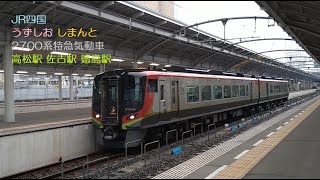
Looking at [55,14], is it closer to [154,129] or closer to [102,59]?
[154,129]

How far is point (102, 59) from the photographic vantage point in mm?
23984

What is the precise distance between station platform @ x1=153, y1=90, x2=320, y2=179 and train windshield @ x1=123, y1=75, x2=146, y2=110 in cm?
299

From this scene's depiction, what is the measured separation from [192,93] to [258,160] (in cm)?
677

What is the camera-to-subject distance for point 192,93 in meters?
15.9

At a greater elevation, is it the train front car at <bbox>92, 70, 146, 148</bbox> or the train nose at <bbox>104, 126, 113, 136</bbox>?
the train front car at <bbox>92, 70, 146, 148</bbox>

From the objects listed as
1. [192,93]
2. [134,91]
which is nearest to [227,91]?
[192,93]

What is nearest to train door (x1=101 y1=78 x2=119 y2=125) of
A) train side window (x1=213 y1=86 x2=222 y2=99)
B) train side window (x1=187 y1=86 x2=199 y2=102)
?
train side window (x1=187 y1=86 x2=199 y2=102)

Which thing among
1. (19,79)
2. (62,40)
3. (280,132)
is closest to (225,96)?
(280,132)

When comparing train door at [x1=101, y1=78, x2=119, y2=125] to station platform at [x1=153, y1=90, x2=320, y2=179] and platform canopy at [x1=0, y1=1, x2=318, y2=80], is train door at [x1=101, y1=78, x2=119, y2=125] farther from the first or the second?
station platform at [x1=153, y1=90, x2=320, y2=179]

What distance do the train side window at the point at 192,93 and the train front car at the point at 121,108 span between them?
3509mm

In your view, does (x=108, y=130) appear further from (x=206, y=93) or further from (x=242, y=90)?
(x=242, y=90)

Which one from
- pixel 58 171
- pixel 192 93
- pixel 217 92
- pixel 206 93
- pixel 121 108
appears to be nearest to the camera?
pixel 58 171

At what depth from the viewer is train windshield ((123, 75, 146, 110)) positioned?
1249cm

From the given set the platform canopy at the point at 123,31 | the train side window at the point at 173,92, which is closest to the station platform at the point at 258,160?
the train side window at the point at 173,92
